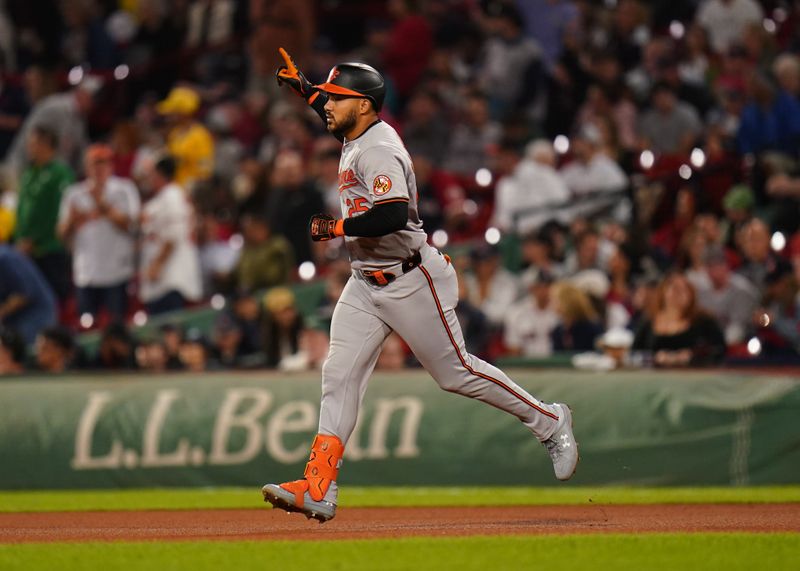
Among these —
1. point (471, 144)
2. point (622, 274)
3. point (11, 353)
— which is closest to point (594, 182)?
point (622, 274)

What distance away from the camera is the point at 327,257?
13.6 meters

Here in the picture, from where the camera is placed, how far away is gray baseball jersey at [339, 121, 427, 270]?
6.79 m

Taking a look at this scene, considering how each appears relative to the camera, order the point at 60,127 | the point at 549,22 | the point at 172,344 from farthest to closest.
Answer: the point at 60,127
the point at 549,22
the point at 172,344

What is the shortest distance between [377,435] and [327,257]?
3.40 meters

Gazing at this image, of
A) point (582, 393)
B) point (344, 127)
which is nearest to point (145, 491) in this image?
point (582, 393)

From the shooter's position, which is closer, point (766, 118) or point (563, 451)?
point (563, 451)

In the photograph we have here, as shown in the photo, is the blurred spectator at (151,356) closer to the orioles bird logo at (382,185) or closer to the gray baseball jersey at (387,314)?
the gray baseball jersey at (387,314)

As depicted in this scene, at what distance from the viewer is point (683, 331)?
10766mm

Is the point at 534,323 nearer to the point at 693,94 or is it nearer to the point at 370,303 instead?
the point at 693,94

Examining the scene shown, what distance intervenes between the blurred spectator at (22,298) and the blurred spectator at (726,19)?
7245 millimetres

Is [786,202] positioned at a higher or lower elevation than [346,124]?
lower

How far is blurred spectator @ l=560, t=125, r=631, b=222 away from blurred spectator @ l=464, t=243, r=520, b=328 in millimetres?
974

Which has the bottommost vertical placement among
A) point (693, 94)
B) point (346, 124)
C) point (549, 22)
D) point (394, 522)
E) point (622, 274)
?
point (394, 522)

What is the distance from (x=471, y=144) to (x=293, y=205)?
7.41ft
